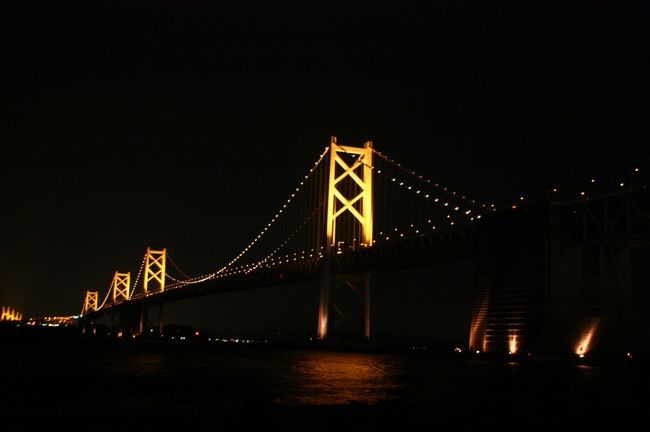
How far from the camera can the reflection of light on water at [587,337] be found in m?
29.4

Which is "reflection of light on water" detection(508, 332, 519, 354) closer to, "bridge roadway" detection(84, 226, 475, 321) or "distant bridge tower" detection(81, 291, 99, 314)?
"bridge roadway" detection(84, 226, 475, 321)

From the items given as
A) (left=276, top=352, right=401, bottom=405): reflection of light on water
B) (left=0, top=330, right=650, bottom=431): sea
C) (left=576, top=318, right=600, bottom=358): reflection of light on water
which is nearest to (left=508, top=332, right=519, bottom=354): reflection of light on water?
(left=0, top=330, right=650, bottom=431): sea

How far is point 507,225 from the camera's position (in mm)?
32375

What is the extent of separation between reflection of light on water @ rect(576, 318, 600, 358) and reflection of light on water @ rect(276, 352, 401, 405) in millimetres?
6219

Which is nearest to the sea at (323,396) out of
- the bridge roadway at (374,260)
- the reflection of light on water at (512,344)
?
the reflection of light on water at (512,344)

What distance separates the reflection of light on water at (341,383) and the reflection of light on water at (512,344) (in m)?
4.03

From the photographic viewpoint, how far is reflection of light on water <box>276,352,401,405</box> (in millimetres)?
17828

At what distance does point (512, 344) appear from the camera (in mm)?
30172

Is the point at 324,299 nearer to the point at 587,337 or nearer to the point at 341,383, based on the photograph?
the point at 587,337

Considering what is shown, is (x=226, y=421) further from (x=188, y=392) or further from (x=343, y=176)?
(x=343, y=176)

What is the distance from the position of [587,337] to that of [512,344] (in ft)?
8.10

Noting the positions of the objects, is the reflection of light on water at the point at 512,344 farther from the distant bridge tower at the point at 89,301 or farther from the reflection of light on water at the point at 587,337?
the distant bridge tower at the point at 89,301

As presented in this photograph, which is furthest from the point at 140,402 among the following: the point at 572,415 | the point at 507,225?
the point at 507,225

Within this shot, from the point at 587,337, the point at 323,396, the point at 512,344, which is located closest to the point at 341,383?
the point at 323,396
